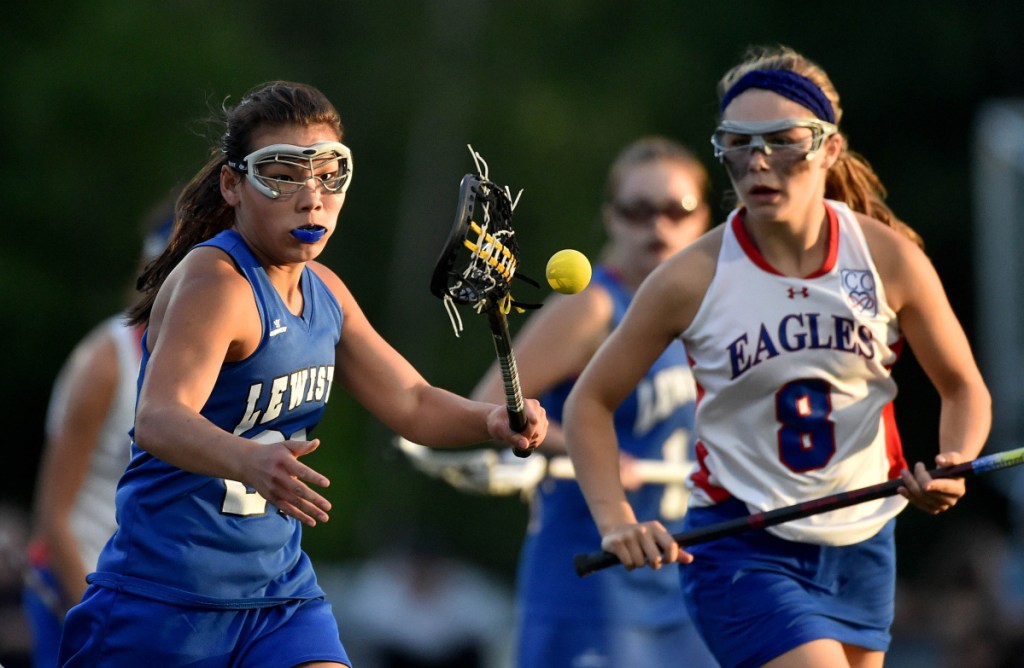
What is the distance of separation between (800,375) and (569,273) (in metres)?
0.95

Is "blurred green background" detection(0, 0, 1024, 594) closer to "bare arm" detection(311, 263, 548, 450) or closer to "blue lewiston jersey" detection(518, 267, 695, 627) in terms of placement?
"blue lewiston jersey" detection(518, 267, 695, 627)

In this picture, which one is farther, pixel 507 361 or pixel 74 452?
pixel 74 452

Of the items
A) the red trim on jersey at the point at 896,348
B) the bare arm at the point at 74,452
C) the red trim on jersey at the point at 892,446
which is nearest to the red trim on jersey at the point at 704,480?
the red trim on jersey at the point at 892,446

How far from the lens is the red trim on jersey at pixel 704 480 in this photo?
4938 millimetres

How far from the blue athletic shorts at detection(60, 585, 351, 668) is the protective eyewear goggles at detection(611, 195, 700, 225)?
102 inches

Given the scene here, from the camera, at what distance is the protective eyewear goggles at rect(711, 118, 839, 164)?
482 cm

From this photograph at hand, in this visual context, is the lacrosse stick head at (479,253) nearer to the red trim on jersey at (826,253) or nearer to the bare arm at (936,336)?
the red trim on jersey at (826,253)

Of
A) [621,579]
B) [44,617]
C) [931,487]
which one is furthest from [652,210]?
[44,617]

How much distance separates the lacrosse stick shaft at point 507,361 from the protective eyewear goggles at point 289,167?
51 centimetres

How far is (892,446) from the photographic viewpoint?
16.5 feet

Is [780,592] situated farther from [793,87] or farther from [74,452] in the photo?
[74,452]

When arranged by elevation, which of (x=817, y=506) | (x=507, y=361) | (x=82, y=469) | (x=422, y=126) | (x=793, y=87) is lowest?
(x=817, y=506)

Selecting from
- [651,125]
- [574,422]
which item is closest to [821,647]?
Result: [574,422]

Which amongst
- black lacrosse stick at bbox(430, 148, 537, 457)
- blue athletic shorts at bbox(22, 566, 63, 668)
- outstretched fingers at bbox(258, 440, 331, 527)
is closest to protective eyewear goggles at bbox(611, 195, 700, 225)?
black lacrosse stick at bbox(430, 148, 537, 457)
